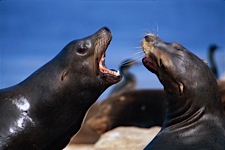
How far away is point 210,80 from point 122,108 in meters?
7.78

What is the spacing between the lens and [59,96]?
8.08 metres

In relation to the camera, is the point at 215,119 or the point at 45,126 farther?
the point at 45,126

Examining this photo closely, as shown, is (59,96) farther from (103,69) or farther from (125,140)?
(125,140)

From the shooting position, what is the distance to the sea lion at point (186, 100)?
287 inches

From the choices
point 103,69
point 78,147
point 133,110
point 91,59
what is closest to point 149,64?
point 103,69

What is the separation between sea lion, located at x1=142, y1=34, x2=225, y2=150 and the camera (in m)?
7.30

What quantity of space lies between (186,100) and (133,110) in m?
7.75

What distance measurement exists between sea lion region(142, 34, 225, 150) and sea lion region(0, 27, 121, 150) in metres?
0.62

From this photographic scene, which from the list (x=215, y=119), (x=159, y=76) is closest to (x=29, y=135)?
(x=159, y=76)

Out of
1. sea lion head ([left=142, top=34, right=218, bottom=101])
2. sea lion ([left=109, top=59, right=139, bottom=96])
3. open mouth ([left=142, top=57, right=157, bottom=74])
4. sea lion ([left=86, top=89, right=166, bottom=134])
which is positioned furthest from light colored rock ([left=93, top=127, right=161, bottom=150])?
sea lion ([left=109, top=59, right=139, bottom=96])

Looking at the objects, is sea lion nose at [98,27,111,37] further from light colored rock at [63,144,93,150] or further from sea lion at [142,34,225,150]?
light colored rock at [63,144,93,150]

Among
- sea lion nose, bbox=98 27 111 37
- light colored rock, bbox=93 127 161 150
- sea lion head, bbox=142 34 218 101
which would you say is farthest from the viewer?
light colored rock, bbox=93 127 161 150

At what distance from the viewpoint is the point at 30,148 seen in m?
7.88

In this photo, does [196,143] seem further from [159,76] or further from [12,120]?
[12,120]
